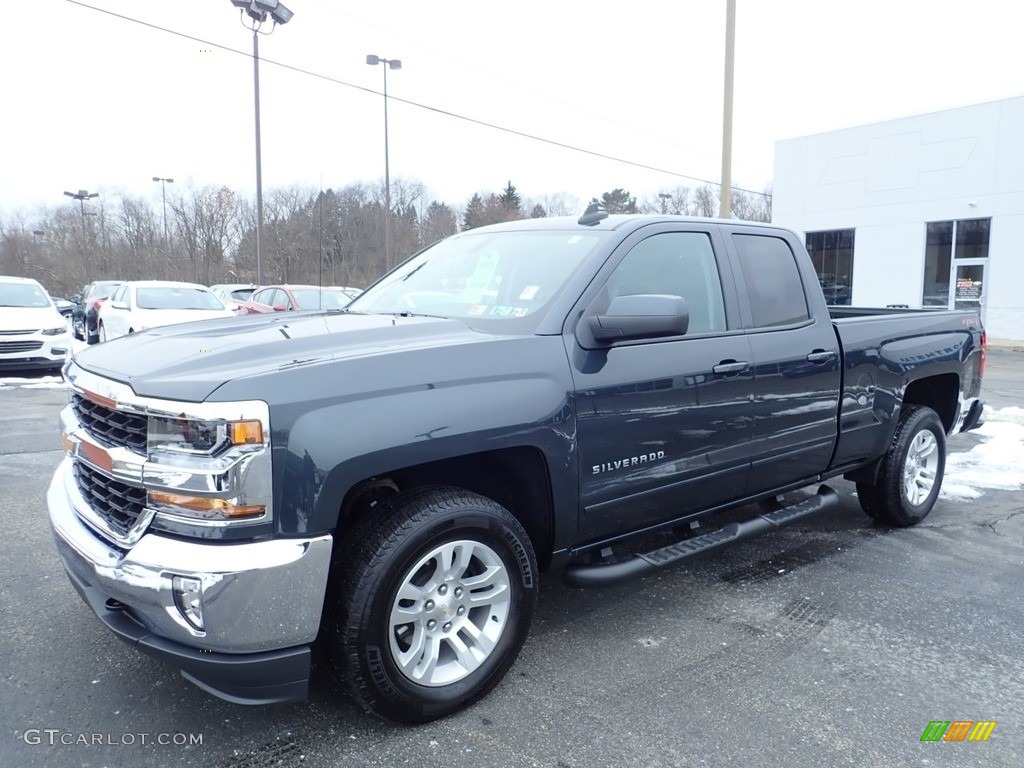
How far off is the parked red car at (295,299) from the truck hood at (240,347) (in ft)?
36.9

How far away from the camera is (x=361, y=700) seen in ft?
8.45

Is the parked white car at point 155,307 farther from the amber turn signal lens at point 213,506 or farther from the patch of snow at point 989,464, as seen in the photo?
the amber turn signal lens at point 213,506

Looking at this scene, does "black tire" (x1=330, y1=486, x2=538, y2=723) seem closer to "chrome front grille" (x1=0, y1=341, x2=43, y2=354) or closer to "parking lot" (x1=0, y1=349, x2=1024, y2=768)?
"parking lot" (x1=0, y1=349, x2=1024, y2=768)

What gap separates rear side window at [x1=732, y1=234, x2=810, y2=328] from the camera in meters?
3.98

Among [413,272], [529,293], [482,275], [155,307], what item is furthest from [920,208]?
[529,293]

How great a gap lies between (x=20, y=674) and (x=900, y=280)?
2403 cm

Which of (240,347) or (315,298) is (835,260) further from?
(240,347)

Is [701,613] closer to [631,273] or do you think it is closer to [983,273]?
[631,273]

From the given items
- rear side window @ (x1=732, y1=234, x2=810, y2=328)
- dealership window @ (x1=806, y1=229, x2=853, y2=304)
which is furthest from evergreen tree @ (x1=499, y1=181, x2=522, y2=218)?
rear side window @ (x1=732, y1=234, x2=810, y2=328)

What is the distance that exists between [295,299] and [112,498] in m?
12.6

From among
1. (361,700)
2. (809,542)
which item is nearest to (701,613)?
(809,542)

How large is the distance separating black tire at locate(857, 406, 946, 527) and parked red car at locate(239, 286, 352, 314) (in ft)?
36.4

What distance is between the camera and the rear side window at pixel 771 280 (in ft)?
13.1

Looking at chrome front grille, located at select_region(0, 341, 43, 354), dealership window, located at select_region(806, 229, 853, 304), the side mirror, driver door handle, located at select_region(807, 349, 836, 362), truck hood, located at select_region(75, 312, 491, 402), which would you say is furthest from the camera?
dealership window, located at select_region(806, 229, 853, 304)
